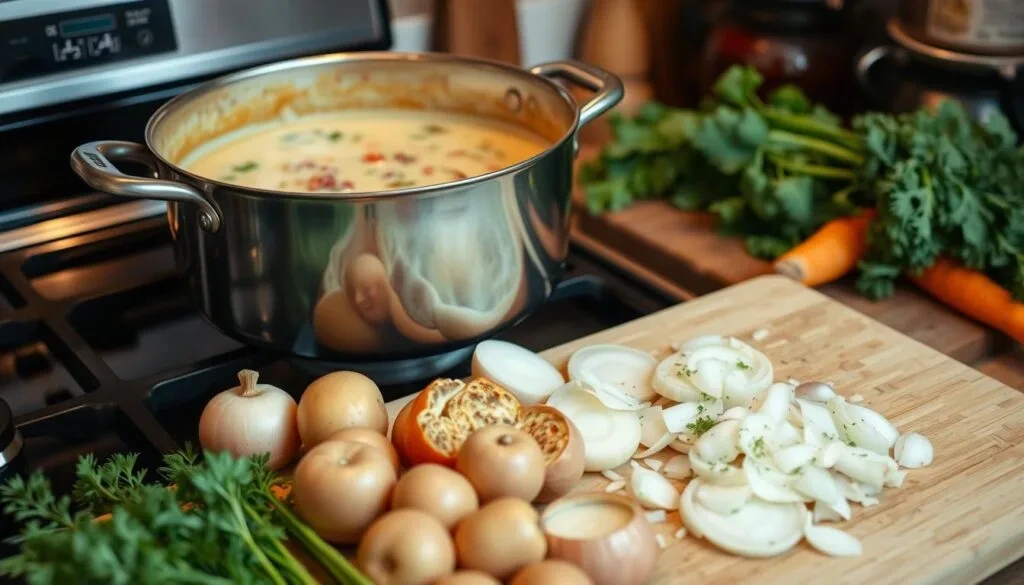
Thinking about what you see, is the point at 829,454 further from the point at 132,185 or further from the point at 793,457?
the point at 132,185

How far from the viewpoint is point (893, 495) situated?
0.94m

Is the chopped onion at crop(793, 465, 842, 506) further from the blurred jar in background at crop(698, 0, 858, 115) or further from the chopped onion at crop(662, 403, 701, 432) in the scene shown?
the blurred jar in background at crop(698, 0, 858, 115)

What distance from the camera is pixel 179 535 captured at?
767 millimetres

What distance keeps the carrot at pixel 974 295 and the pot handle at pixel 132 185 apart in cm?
83

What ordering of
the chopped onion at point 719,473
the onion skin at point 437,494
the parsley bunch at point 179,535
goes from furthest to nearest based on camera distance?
the chopped onion at point 719,473 → the onion skin at point 437,494 → the parsley bunch at point 179,535

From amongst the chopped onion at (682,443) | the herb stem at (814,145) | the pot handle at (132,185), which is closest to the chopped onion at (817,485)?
the chopped onion at (682,443)

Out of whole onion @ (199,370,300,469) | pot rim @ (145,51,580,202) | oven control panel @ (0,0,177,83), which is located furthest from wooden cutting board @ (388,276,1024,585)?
oven control panel @ (0,0,177,83)

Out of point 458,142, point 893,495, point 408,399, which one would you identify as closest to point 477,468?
point 408,399

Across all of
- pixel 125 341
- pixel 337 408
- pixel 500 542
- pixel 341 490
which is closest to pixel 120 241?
pixel 125 341

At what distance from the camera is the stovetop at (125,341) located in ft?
3.46

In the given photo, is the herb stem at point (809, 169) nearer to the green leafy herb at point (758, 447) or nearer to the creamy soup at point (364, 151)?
the creamy soup at point (364, 151)

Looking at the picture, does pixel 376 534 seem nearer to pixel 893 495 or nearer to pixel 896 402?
pixel 893 495

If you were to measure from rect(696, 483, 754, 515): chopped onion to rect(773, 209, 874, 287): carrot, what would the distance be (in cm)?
48

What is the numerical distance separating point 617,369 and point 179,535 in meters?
0.49
